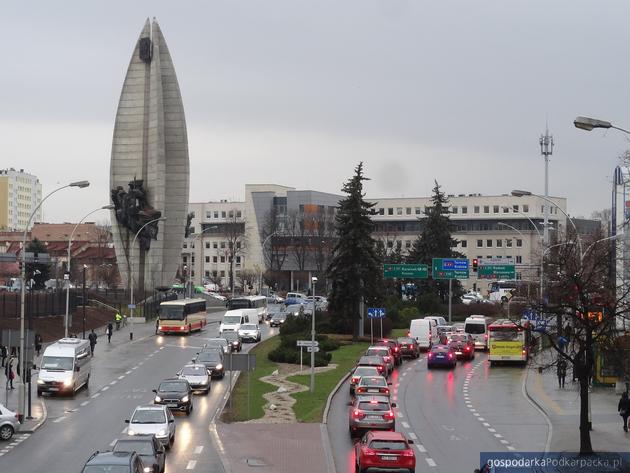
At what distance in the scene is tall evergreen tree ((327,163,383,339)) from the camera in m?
71.2

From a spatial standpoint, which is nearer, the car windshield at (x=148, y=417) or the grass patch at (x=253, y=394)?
the car windshield at (x=148, y=417)

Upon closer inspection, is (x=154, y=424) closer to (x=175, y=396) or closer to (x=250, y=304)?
(x=175, y=396)

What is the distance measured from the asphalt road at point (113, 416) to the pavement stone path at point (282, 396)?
85.1 inches

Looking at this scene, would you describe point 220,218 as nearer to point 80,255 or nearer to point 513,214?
point 80,255

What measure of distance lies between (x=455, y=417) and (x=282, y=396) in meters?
8.10

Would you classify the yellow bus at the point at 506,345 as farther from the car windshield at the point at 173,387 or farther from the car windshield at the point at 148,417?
the car windshield at the point at 148,417

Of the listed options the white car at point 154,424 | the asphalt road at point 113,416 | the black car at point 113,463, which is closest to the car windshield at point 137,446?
the asphalt road at point 113,416

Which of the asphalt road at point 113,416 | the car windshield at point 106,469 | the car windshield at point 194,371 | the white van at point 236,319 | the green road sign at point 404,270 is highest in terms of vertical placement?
the green road sign at point 404,270

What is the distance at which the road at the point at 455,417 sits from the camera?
1172 inches

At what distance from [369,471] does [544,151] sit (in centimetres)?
5991

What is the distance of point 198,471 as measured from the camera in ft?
86.9

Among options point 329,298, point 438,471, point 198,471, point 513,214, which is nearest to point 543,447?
point 438,471

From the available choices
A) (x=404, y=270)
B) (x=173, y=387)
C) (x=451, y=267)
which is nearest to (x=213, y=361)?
(x=173, y=387)

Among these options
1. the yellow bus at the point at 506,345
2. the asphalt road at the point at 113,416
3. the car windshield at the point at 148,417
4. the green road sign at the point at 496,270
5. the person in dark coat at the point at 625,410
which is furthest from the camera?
the green road sign at the point at 496,270
